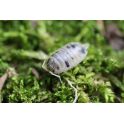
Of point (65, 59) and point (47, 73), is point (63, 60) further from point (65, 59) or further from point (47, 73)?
point (47, 73)

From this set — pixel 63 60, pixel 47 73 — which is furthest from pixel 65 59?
pixel 47 73
